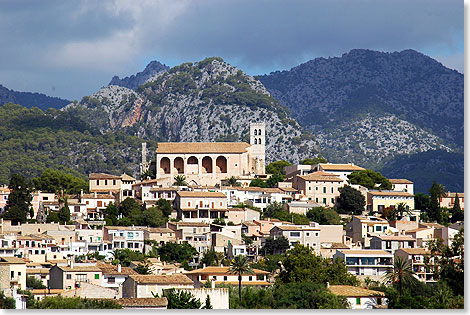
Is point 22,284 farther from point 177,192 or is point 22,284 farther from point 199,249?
point 177,192

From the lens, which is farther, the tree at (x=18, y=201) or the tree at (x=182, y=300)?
the tree at (x=18, y=201)

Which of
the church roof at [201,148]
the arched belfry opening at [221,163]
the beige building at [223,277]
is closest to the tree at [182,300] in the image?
the beige building at [223,277]

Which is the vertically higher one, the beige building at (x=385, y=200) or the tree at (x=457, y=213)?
the beige building at (x=385, y=200)

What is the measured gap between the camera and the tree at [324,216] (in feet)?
315

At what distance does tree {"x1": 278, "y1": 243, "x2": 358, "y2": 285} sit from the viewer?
228 ft

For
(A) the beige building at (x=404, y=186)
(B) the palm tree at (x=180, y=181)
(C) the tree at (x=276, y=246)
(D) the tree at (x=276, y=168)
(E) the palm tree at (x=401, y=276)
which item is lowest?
(E) the palm tree at (x=401, y=276)

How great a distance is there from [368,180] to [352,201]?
943 cm

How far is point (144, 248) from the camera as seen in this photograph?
8550 cm

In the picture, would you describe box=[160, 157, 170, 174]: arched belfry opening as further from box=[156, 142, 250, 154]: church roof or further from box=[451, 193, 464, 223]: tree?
box=[451, 193, 464, 223]: tree

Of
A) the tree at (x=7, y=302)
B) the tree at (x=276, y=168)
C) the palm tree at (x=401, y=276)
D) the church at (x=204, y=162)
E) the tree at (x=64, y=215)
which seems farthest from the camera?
the tree at (x=276, y=168)

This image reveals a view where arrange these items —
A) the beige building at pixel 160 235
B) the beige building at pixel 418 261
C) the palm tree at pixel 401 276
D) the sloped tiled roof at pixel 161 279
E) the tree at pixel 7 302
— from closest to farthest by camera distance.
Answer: the tree at pixel 7 302, the sloped tiled roof at pixel 161 279, the palm tree at pixel 401 276, the beige building at pixel 418 261, the beige building at pixel 160 235

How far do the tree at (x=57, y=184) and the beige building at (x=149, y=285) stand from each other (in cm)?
4667

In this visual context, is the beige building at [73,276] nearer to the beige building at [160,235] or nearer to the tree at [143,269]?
the tree at [143,269]

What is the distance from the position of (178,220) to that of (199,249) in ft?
33.2
